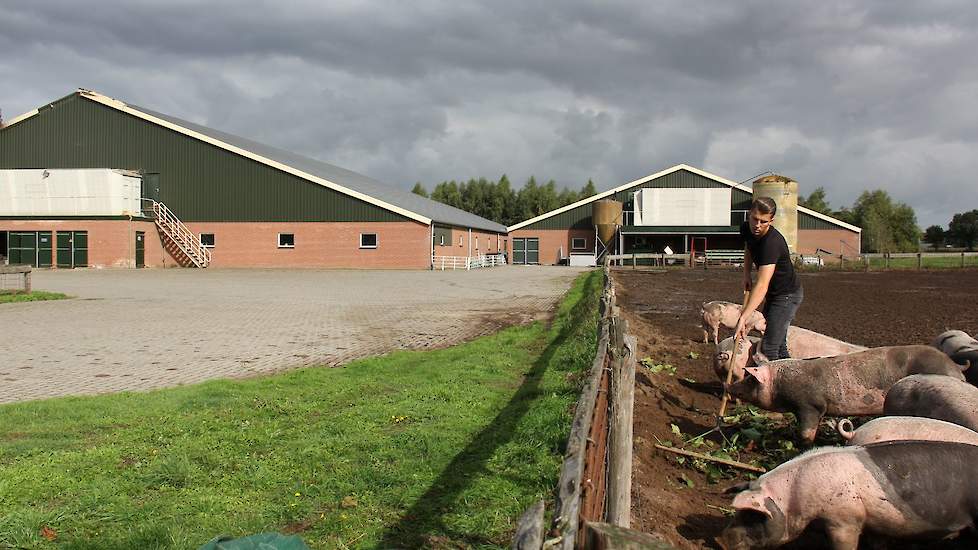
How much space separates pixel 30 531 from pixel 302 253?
35108 millimetres

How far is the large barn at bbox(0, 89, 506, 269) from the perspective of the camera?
37875 mm

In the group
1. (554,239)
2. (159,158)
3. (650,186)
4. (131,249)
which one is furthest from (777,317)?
(554,239)

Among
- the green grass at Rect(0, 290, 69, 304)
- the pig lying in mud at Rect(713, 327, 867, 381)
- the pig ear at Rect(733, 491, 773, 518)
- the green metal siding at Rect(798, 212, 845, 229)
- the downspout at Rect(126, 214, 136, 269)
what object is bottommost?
the pig ear at Rect(733, 491, 773, 518)

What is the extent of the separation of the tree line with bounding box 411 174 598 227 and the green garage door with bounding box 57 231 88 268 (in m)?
59.4

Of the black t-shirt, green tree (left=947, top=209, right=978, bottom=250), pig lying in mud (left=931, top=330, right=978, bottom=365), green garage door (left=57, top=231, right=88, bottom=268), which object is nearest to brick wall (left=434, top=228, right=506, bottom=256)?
green garage door (left=57, top=231, right=88, bottom=268)

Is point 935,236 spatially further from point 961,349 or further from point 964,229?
point 961,349

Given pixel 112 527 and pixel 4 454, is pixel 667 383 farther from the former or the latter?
pixel 4 454

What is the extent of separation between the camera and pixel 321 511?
195 inches

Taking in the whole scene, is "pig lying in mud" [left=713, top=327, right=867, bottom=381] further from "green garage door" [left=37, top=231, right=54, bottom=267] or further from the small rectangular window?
"green garage door" [left=37, top=231, right=54, bottom=267]

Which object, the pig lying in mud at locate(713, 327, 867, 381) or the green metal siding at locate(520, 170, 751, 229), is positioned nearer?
the pig lying in mud at locate(713, 327, 867, 381)

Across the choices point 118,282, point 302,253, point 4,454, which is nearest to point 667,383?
point 4,454

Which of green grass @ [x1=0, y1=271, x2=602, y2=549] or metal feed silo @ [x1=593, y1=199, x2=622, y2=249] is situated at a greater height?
metal feed silo @ [x1=593, y1=199, x2=622, y2=249]

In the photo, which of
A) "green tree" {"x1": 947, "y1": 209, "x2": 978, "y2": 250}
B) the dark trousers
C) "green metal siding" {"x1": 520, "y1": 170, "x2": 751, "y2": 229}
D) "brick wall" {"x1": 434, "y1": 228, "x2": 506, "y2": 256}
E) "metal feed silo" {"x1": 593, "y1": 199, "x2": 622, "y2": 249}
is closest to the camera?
the dark trousers

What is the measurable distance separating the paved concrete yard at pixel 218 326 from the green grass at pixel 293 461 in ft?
5.51
